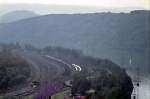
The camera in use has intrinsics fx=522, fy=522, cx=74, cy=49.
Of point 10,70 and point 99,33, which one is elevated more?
point 99,33

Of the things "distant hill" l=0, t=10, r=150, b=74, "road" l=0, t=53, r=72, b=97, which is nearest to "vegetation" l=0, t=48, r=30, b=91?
"road" l=0, t=53, r=72, b=97

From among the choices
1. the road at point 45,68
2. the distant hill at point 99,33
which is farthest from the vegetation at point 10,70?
the distant hill at point 99,33

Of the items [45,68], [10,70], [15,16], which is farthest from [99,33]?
[10,70]

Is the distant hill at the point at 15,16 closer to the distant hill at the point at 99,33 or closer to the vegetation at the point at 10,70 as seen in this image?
the distant hill at the point at 99,33

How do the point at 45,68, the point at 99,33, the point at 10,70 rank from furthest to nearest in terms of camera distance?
the point at 99,33 < the point at 45,68 < the point at 10,70

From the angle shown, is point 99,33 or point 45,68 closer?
point 45,68

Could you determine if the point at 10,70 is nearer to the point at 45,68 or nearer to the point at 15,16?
the point at 45,68

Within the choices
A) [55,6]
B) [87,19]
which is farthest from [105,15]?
[55,6]
